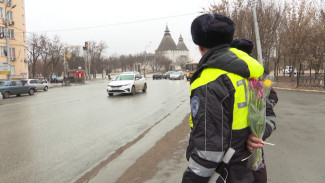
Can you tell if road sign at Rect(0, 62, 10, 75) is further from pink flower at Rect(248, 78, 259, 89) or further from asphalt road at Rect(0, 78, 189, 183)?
pink flower at Rect(248, 78, 259, 89)

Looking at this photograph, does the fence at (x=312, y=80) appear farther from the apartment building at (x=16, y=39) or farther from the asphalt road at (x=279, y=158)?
the apartment building at (x=16, y=39)

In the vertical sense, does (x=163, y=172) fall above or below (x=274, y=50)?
below

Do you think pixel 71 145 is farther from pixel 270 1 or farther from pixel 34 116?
pixel 270 1

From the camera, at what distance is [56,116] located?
35.0ft

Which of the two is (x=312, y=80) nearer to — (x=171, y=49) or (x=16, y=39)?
(x=16, y=39)

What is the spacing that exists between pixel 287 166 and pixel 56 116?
8714mm

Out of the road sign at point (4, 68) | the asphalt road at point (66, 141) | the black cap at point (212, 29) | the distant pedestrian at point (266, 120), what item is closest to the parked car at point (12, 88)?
the road sign at point (4, 68)

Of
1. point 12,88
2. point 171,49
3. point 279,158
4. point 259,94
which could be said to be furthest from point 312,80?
point 171,49

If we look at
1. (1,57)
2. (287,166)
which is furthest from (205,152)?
(1,57)

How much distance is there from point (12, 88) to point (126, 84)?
10.4 metres

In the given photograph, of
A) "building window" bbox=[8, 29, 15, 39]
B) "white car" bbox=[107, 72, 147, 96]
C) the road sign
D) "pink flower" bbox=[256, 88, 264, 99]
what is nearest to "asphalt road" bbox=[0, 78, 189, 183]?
"pink flower" bbox=[256, 88, 264, 99]

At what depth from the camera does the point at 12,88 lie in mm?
22531

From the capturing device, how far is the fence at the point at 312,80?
20625 millimetres

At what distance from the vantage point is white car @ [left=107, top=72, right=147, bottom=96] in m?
19.0
